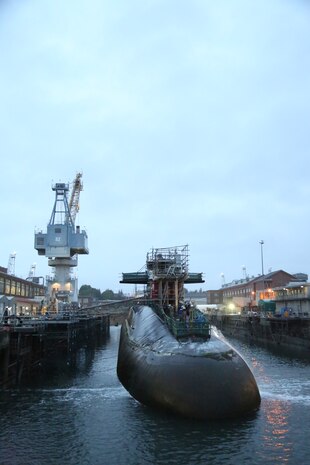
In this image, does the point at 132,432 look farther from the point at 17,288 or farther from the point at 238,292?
the point at 238,292

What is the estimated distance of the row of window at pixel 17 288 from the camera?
64188 millimetres

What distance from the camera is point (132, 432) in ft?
58.8

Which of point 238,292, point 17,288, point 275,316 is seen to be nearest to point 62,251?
point 17,288

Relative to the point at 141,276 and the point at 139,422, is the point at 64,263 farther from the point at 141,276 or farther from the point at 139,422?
the point at 139,422

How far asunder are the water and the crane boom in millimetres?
56278

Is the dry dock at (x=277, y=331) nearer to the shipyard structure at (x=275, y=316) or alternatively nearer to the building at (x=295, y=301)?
the shipyard structure at (x=275, y=316)

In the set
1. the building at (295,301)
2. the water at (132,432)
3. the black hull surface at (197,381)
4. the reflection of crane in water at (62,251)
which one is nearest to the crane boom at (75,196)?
the reflection of crane in water at (62,251)

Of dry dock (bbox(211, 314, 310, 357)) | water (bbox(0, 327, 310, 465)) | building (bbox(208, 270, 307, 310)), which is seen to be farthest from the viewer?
building (bbox(208, 270, 307, 310))

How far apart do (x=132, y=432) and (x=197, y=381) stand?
11.1 ft

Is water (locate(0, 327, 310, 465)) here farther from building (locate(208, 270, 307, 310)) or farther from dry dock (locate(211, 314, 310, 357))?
building (locate(208, 270, 307, 310))

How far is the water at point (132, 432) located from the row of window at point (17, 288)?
3996 centimetres

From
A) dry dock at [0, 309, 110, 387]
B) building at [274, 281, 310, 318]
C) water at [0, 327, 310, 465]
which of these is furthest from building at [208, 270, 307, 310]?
water at [0, 327, 310, 465]

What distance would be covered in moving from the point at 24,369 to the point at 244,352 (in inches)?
1040

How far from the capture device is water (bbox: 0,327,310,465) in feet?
50.1
